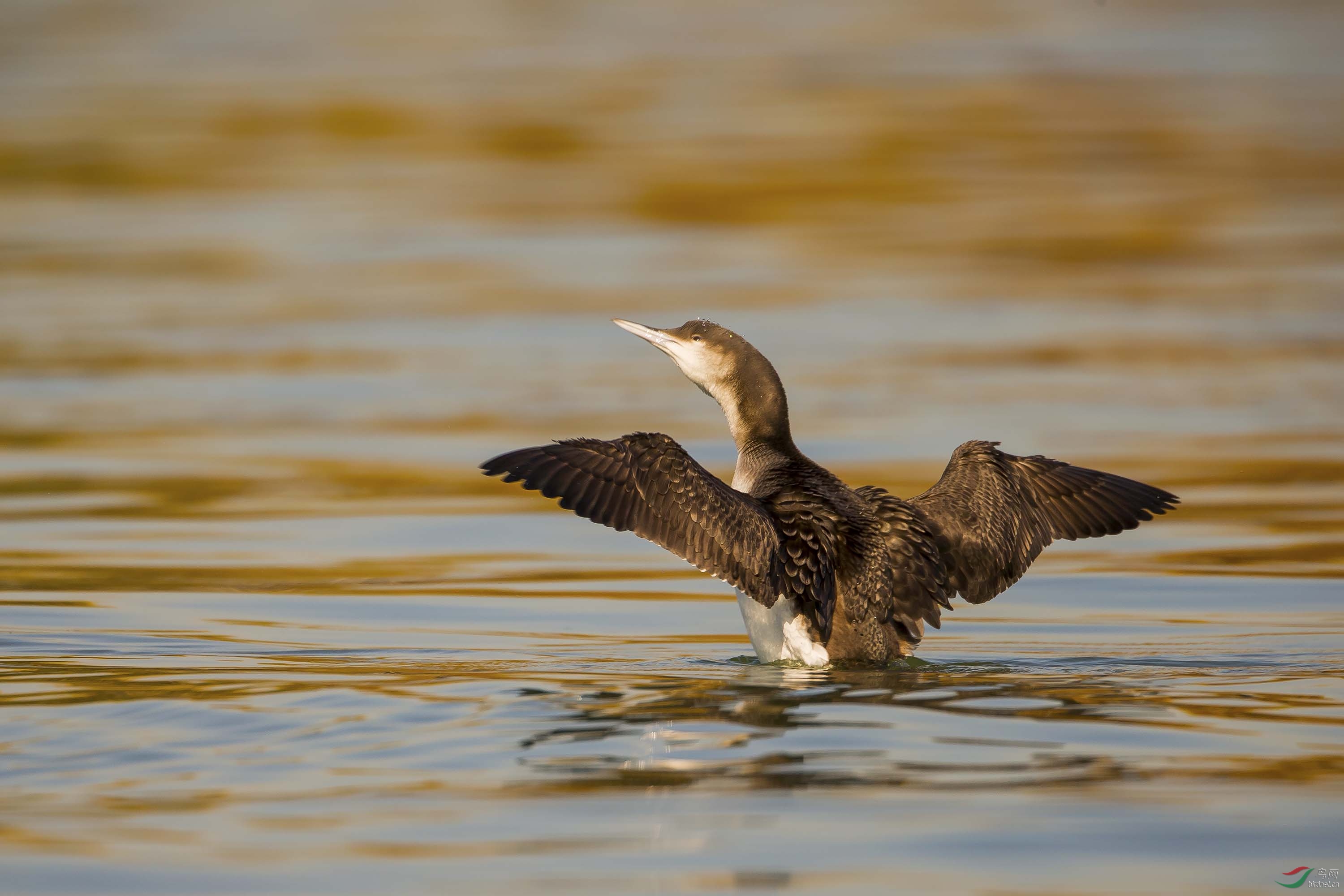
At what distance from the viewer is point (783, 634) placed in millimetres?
7141

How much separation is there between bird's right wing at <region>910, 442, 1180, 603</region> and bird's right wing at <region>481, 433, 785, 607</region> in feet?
2.80

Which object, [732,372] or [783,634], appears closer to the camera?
[783,634]

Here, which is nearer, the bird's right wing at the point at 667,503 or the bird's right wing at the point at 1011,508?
the bird's right wing at the point at 667,503

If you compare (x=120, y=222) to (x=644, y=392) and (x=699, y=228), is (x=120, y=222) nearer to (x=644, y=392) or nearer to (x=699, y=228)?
(x=699, y=228)

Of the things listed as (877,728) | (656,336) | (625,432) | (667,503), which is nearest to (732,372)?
(656,336)

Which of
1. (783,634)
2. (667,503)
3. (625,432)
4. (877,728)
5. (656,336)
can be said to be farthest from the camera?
(625,432)

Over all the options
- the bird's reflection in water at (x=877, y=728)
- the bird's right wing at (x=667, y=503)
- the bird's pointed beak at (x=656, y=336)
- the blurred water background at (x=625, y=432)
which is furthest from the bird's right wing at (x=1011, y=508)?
the bird's pointed beak at (x=656, y=336)

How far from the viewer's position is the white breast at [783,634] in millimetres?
7082

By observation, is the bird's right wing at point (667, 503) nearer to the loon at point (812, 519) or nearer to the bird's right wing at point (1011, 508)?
the loon at point (812, 519)

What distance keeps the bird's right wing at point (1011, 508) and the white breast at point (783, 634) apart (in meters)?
0.69

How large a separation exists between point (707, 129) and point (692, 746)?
72.8ft

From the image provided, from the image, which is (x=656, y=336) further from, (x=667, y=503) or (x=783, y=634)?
(x=783, y=634)

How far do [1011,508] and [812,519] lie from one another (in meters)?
0.99

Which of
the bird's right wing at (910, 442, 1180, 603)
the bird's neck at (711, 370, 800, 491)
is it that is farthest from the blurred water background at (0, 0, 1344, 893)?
the bird's neck at (711, 370, 800, 491)
